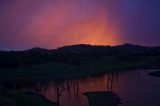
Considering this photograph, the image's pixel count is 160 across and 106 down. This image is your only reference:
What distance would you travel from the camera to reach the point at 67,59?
176 meters

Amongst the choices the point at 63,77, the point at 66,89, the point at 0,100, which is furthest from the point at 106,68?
the point at 0,100

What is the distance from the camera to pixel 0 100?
5559 centimetres

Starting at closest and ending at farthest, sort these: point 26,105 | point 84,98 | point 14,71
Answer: point 26,105 → point 84,98 → point 14,71

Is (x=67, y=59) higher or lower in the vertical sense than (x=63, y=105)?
higher

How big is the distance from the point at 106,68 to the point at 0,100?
379 feet

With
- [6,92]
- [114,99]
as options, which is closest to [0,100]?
[6,92]

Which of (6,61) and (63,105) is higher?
(6,61)

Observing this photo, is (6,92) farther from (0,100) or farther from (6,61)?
(6,61)

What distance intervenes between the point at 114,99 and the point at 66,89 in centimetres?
2917

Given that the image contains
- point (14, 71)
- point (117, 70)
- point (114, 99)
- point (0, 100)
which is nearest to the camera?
point (0, 100)

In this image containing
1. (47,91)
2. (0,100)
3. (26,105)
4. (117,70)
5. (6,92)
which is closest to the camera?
(0,100)

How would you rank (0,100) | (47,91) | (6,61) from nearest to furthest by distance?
1. (0,100)
2. (47,91)
3. (6,61)

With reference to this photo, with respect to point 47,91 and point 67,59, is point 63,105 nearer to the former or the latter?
point 47,91

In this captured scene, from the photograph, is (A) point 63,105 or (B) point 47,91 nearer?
(A) point 63,105
